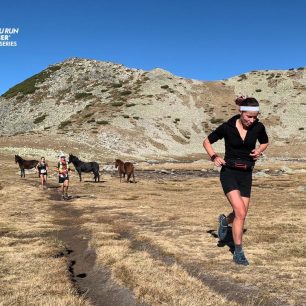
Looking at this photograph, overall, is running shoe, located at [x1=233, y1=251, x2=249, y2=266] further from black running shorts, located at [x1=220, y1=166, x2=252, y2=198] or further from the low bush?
the low bush

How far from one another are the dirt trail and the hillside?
209ft

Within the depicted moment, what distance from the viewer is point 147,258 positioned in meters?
9.93

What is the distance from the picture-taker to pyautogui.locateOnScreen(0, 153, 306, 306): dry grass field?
24.3 ft

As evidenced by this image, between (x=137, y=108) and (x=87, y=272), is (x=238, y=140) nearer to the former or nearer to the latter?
(x=87, y=272)

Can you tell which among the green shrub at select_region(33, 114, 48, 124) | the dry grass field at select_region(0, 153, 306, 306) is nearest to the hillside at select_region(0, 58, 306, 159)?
the green shrub at select_region(33, 114, 48, 124)

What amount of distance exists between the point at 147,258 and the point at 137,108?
10274cm

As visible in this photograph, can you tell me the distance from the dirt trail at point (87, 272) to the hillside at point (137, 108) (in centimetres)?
6359

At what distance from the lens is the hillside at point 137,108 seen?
9088 cm

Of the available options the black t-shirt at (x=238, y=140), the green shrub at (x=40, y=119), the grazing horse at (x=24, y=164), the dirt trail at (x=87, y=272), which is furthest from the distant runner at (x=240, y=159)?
the green shrub at (x=40, y=119)

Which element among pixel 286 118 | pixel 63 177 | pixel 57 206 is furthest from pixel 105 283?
pixel 286 118

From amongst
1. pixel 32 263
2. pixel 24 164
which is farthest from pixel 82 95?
pixel 32 263

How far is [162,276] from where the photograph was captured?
8.46 metres

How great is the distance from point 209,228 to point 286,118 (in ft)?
350

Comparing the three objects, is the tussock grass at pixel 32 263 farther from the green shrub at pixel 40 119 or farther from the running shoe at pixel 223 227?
the green shrub at pixel 40 119
